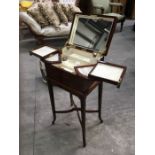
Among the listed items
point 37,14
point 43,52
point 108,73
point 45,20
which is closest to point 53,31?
point 45,20

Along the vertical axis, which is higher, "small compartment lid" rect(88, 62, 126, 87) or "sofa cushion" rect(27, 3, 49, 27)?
"sofa cushion" rect(27, 3, 49, 27)

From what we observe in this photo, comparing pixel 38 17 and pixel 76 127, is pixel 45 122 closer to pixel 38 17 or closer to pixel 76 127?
pixel 76 127

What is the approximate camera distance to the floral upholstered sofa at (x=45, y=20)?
3510 mm

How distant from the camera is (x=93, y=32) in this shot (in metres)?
1.42

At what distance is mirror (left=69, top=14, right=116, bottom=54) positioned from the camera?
1369 mm

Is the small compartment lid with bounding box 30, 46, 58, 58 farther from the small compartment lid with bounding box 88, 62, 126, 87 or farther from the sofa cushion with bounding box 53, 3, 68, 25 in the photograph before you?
the sofa cushion with bounding box 53, 3, 68, 25

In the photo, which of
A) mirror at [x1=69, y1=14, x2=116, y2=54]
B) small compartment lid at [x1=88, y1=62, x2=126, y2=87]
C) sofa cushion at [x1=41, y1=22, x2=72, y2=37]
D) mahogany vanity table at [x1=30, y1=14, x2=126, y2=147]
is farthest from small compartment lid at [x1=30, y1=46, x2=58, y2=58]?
sofa cushion at [x1=41, y1=22, x2=72, y2=37]

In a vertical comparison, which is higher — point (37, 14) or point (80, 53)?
point (37, 14)

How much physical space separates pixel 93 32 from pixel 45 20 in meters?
2.39

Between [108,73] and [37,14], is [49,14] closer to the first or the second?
[37,14]

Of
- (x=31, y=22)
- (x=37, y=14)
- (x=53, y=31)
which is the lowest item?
(x=53, y=31)

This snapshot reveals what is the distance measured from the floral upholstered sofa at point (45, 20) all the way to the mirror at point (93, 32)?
2.18 m

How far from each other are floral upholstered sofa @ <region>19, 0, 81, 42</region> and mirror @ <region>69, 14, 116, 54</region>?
2177 mm
